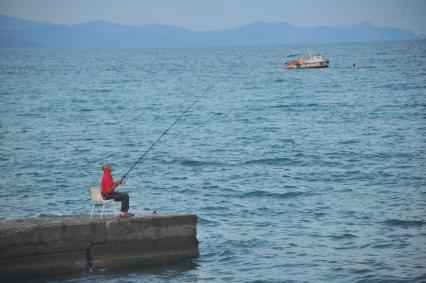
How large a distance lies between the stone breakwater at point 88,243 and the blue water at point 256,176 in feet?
1.11

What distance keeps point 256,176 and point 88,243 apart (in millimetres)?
13387

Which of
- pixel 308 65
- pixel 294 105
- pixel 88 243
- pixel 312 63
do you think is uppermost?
pixel 312 63

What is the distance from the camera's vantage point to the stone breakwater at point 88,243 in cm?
1489

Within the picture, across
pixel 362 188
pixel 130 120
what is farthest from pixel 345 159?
pixel 130 120

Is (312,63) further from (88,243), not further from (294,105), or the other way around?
Answer: (88,243)

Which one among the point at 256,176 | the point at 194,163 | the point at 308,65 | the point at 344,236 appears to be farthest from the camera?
the point at 308,65

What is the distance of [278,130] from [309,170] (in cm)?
1508

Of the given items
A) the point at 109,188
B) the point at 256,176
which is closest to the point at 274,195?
the point at 256,176

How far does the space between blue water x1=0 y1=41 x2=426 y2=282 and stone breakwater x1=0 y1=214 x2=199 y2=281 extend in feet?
1.11

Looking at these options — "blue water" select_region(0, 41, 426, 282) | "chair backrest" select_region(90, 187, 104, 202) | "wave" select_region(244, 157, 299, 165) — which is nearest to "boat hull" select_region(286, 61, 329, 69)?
"blue water" select_region(0, 41, 426, 282)

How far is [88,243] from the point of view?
15.4 m

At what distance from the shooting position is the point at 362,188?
2527cm

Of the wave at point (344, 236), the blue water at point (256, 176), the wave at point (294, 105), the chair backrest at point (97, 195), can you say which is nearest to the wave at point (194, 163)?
the blue water at point (256, 176)

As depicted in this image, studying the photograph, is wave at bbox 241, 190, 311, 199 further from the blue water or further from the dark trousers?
the dark trousers
